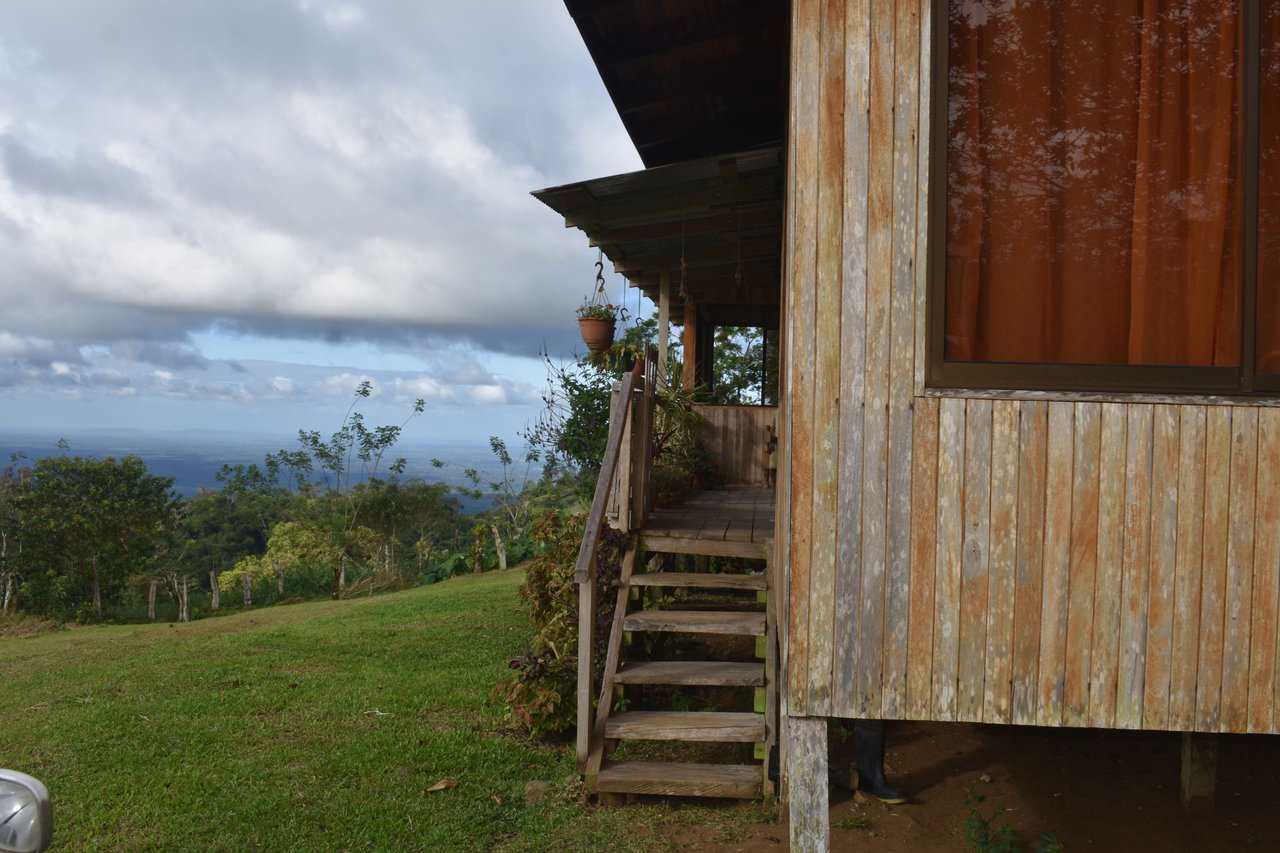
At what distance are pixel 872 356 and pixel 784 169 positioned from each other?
388cm

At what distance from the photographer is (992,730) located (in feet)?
17.5

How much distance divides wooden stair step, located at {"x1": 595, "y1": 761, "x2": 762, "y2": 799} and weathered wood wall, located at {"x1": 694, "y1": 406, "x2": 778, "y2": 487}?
492cm

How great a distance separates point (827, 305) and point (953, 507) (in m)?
0.74

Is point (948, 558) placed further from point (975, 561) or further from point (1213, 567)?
point (1213, 567)

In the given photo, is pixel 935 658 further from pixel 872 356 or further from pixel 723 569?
pixel 723 569

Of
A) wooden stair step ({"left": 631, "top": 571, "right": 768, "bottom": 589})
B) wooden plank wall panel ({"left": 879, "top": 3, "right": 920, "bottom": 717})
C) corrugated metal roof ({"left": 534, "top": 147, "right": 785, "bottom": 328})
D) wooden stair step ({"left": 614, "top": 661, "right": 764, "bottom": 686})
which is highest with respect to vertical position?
corrugated metal roof ({"left": 534, "top": 147, "right": 785, "bottom": 328})

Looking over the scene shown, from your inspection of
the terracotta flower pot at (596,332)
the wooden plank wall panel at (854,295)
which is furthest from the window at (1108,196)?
the terracotta flower pot at (596,332)

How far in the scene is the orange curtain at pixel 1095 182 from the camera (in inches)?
99.8

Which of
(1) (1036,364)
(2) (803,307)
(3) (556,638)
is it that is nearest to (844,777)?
(3) (556,638)

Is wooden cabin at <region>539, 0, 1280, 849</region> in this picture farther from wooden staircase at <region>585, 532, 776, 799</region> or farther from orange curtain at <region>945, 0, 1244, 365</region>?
wooden staircase at <region>585, 532, 776, 799</region>

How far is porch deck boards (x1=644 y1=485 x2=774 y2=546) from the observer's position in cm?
548

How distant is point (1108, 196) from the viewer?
2.59m

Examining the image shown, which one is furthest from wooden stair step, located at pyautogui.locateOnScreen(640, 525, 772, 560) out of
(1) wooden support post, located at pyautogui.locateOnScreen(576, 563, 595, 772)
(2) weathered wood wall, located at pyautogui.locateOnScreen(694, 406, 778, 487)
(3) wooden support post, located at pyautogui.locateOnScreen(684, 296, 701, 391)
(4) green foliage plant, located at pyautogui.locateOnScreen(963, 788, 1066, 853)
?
(3) wooden support post, located at pyautogui.locateOnScreen(684, 296, 701, 391)

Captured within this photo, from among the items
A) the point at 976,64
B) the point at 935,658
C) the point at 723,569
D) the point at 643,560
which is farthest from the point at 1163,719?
the point at 723,569
